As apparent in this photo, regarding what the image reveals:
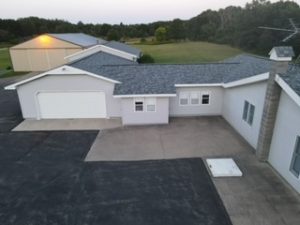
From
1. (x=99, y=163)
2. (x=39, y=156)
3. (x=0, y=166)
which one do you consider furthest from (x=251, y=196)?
(x=0, y=166)

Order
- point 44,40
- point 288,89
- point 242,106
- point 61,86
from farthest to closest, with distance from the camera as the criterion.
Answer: point 44,40
point 61,86
point 242,106
point 288,89

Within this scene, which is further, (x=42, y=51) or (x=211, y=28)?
(x=211, y=28)

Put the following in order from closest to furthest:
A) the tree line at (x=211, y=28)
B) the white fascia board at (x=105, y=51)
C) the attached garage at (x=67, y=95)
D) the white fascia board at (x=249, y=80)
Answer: the white fascia board at (x=249, y=80) → the attached garage at (x=67, y=95) → the white fascia board at (x=105, y=51) → the tree line at (x=211, y=28)

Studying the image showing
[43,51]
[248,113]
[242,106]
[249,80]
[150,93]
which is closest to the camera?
[249,80]

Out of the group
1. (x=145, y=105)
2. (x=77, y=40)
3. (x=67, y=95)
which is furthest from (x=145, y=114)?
(x=77, y=40)

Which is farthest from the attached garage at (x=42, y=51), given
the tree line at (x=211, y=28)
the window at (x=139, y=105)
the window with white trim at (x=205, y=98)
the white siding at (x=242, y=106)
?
the tree line at (x=211, y=28)

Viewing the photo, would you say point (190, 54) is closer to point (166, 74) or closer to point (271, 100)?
point (166, 74)

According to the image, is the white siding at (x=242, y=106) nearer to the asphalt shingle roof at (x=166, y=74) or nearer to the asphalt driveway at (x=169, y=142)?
the asphalt driveway at (x=169, y=142)
